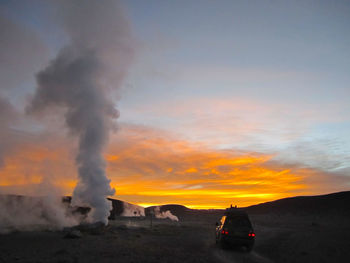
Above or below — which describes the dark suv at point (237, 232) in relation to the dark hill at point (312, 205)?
below

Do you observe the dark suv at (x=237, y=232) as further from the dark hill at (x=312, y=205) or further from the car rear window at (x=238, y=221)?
the dark hill at (x=312, y=205)

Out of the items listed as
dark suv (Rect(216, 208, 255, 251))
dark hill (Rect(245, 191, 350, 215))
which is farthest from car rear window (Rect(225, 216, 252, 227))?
dark hill (Rect(245, 191, 350, 215))

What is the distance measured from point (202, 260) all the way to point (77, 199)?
31069 mm

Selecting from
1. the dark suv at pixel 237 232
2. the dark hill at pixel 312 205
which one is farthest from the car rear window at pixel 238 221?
the dark hill at pixel 312 205

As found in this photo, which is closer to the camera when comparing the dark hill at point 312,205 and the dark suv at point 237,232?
the dark suv at point 237,232

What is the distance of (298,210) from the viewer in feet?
398

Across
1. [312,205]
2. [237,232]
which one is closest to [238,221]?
[237,232]

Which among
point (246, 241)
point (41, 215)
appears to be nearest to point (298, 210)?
point (41, 215)

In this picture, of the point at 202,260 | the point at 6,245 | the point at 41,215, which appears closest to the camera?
the point at 202,260

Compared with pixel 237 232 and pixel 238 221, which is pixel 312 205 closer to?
pixel 238 221

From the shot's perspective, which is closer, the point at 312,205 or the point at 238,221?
the point at 238,221

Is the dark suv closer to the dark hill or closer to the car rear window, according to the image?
the car rear window

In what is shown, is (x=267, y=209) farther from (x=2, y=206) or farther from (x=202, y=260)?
(x=202, y=260)

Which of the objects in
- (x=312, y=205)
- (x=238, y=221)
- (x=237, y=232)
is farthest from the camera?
(x=312, y=205)
